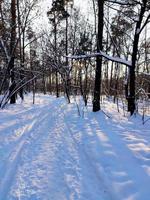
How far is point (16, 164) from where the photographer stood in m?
6.86

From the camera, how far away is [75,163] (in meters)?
7.03

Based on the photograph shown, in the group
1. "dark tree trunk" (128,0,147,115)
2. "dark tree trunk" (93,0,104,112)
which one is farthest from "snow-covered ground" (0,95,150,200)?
"dark tree trunk" (93,0,104,112)

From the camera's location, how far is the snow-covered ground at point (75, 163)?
5.28 metres

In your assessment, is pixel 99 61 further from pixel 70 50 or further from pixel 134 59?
pixel 70 50

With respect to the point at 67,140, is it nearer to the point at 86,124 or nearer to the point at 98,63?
the point at 86,124

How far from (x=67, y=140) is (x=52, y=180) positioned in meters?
3.78

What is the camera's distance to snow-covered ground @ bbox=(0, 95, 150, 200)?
5281mm

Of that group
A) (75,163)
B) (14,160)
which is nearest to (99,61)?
(75,163)

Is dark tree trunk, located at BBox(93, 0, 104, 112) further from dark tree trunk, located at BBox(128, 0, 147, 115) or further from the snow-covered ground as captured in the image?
the snow-covered ground

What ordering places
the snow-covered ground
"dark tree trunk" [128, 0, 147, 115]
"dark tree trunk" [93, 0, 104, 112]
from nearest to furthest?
1. the snow-covered ground
2. "dark tree trunk" [128, 0, 147, 115]
3. "dark tree trunk" [93, 0, 104, 112]

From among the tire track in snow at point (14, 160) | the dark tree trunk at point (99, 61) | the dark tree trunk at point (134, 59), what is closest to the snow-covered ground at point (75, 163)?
the tire track in snow at point (14, 160)

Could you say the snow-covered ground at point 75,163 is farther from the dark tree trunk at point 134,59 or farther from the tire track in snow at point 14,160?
the dark tree trunk at point 134,59

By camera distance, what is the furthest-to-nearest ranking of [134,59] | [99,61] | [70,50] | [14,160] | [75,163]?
1. [70,50]
2. [99,61]
3. [134,59]
4. [14,160]
5. [75,163]

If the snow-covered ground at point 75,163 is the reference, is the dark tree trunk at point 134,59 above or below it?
above
